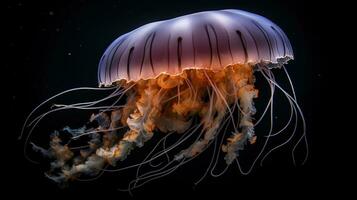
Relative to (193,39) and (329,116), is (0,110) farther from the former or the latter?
(329,116)

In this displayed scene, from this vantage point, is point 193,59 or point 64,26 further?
point 64,26

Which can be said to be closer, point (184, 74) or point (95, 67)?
point (184, 74)

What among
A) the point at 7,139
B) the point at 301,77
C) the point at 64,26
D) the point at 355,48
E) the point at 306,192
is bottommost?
the point at 306,192

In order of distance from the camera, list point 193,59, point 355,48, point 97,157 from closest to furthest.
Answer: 1. point 193,59
2. point 97,157
3. point 355,48

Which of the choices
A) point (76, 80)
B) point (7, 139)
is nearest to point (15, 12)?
point (76, 80)

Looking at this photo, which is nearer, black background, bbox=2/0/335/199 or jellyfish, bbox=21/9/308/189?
jellyfish, bbox=21/9/308/189

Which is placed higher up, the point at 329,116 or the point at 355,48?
the point at 355,48

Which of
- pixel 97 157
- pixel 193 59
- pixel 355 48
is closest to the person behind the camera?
pixel 193 59

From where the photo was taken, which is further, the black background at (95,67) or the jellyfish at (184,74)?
the black background at (95,67)
